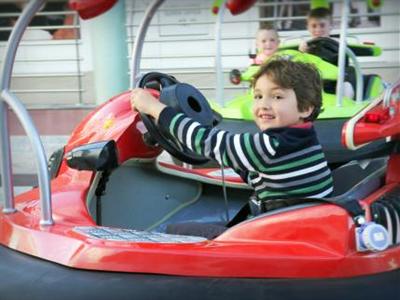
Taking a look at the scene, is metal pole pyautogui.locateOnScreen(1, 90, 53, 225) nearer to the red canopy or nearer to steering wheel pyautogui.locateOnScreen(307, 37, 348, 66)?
the red canopy

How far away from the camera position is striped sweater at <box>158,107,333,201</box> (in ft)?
6.42

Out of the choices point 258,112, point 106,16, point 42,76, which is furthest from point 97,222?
point 42,76

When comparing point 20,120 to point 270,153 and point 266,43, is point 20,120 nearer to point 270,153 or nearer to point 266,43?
point 270,153

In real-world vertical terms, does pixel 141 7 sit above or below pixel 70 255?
above

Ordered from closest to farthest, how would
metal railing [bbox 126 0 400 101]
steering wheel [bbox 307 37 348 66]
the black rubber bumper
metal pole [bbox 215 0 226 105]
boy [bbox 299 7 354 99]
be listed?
1. the black rubber bumper
2. metal pole [bbox 215 0 226 105]
3. steering wheel [bbox 307 37 348 66]
4. boy [bbox 299 7 354 99]
5. metal railing [bbox 126 0 400 101]

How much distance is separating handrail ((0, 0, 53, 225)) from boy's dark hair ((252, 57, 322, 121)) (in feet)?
2.12

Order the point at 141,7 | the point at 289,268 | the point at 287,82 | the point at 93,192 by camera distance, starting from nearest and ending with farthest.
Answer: the point at 289,268 < the point at 287,82 < the point at 93,192 < the point at 141,7

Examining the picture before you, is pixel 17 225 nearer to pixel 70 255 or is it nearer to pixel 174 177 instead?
pixel 70 255

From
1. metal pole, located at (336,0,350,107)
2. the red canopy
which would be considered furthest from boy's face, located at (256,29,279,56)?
the red canopy

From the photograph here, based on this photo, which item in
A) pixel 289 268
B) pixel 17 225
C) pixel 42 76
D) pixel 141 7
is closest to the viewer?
pixel 289 268

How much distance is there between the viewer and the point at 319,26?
16.5 ft

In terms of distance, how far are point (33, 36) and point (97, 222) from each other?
27.9 feet

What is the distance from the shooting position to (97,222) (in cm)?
249

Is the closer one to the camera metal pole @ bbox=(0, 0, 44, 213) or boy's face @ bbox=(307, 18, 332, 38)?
metal pole @ bbox=(0, 0, 44, 213)
